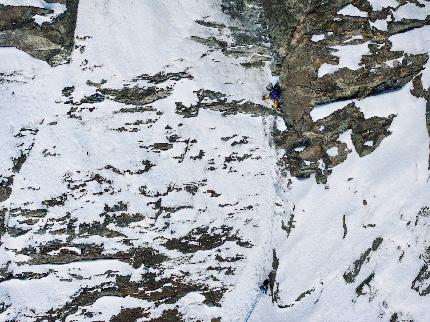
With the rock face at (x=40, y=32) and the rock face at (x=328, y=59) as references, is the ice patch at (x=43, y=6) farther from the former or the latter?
the rock face at (x=328, y=59)

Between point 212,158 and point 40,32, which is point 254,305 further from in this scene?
point 40,32

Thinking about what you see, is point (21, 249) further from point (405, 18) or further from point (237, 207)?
point (405, 18)

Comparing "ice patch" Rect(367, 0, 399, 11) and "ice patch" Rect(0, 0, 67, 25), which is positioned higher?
"ice patch" Rect(367, 0, 399, 11)

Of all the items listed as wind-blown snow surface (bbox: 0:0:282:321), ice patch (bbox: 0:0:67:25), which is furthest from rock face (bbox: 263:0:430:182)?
ice patch (bbox: 0:0:67:25)

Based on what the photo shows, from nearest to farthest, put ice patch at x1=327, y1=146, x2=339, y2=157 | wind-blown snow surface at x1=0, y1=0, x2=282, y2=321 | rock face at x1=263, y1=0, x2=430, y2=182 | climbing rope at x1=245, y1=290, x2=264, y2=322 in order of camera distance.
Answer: wind-blown snow surface at x1=0, y1=0, x2=282, y2=321 < rock face at x1=263, y1=0, x2=430, y2=182 < ice patch at x1=327, y1=146, x2=339, y2=157 < climbing rope at x1=245, y1=290, x2=264, y2=322

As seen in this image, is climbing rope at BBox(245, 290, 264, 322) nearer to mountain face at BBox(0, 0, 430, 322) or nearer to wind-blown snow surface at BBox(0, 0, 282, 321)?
mountain face at BBox(0, 0, 430, 322)

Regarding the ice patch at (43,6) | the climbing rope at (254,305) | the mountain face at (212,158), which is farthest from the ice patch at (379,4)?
the climbing rope at (254,305)

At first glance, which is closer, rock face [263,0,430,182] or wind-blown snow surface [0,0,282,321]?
wind-blown snow surface [0,0,282,321]

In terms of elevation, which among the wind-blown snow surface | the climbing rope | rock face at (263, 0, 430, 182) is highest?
rock face at (263, 0, 430, 182)
